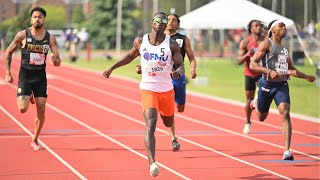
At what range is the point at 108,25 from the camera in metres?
77.6

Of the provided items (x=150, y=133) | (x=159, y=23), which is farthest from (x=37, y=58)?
(x=150, y=133)

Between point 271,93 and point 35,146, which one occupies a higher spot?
point 271,93

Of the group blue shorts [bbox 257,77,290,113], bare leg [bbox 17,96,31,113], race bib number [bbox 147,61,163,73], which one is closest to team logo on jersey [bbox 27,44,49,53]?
bare leg [bbox 17,96,31,113]

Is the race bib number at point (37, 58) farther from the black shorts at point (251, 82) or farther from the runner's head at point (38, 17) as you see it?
the black shorts at point (251, 82)

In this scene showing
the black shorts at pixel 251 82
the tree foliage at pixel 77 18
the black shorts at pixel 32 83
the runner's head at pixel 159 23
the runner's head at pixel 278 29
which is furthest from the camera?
the tree foliage at pixel 77 18

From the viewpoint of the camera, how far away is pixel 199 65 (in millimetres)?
46625

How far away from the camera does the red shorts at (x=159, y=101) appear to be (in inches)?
416

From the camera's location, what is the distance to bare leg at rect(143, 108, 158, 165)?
10.1 meters

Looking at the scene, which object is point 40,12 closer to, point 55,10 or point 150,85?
point 150,85

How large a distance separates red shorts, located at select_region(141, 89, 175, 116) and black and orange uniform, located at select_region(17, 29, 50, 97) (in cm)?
290

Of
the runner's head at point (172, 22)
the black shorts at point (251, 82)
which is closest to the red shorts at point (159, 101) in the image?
the runner's head at point (172, 22)

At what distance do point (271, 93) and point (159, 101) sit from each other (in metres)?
2.69

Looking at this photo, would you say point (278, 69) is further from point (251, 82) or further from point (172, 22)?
point (251, 82)

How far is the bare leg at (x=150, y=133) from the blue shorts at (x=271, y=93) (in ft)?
9.23
